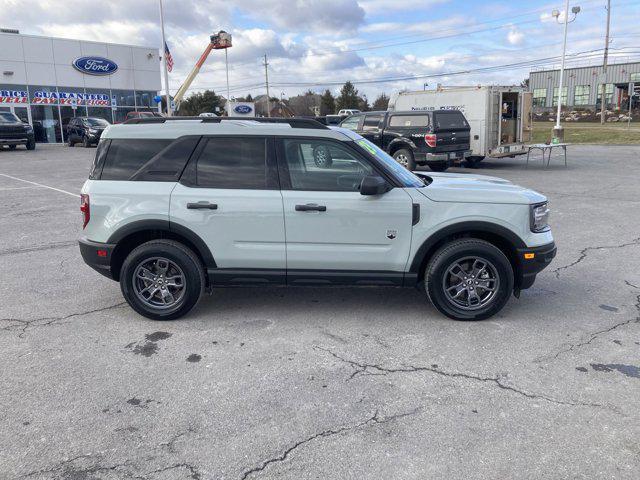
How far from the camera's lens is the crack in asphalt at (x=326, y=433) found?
9.33 ft

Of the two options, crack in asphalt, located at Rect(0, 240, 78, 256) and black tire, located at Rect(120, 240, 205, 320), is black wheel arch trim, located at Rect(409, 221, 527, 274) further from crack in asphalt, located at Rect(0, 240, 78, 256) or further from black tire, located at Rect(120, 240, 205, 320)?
crack in asphalt, located at Rect(0, 240, 78, 256)

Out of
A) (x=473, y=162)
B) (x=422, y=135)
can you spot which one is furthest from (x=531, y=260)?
(x=473, y=162)

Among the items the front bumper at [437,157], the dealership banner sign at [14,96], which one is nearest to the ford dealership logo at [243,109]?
the dealership banner sign at [14,96]

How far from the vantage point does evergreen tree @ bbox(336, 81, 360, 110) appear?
267 ft

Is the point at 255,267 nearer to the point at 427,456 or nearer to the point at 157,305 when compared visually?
the point at 157,305

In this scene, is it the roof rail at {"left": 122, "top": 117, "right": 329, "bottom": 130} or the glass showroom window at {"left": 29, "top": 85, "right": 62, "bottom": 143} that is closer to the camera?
the roof rail at {"left": 122, "top": 117, "right": 329, "bottom": 130}

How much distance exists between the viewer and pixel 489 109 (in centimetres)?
1681

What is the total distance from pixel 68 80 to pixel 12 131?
10.7 m

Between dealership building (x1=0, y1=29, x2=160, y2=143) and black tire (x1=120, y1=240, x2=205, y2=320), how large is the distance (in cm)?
3439

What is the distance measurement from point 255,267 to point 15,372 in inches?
78.2

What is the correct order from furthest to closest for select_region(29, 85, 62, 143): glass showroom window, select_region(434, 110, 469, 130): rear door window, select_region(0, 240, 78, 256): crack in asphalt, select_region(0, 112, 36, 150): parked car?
select_region(29, 85, 62, 143): glass showroom window → select_region(0, 112, 36, 150): parked car → select_region(434, 110, 469, 130): rear door window → select_region(0, 240, 78, 256): crack in asphalt

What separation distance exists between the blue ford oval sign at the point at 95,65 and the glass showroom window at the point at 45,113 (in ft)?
7.71

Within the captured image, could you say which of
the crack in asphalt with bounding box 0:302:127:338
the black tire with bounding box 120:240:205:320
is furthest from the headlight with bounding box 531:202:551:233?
the crack in asphalt with bounding box 0:302:127:338

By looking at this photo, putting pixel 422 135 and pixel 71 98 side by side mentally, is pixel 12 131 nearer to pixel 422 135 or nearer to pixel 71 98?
pixel 71 98
